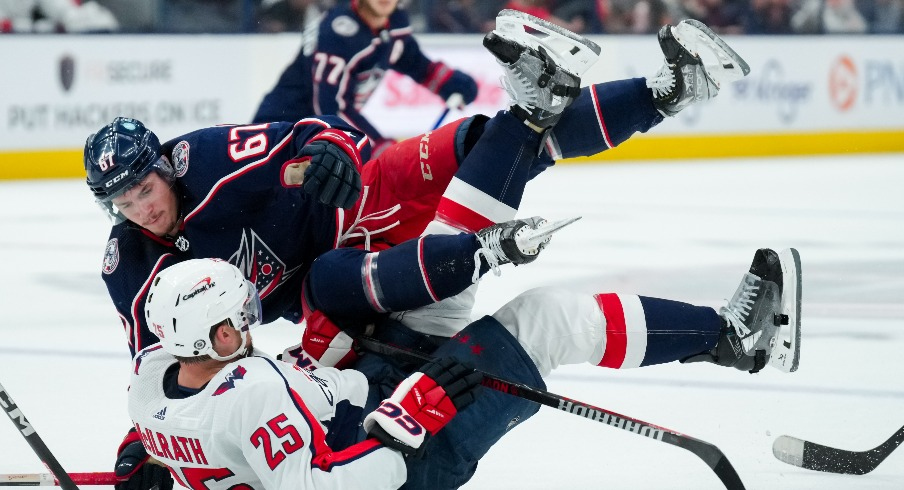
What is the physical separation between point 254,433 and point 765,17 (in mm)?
7900

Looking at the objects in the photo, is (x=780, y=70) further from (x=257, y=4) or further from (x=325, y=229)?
(x=325, y=229)

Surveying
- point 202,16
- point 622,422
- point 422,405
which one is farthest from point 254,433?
point 202,16

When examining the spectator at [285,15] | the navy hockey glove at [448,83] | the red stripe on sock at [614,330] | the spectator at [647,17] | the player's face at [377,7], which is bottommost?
the spectator at [647,17]

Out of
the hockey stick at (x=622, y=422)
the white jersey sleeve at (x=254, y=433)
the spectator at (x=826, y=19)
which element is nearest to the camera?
the white jersey sleeve at (x=254, y=433)

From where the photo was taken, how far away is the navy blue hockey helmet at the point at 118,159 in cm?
230

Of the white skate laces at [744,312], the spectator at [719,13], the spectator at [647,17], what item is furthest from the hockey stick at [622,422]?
the spectator at [719,13]

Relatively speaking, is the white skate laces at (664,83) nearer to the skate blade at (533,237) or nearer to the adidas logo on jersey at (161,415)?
the skate blade at (533,237)

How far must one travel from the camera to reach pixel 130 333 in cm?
236

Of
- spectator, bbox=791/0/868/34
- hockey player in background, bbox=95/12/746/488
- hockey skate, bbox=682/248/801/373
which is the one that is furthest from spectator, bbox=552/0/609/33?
hockey skate, bbox=682/248/801/373

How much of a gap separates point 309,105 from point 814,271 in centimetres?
199

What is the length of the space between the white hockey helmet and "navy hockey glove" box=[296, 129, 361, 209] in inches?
11.4

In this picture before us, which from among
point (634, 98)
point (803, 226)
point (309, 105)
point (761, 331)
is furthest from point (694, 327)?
point (803, 226)

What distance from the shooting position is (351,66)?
4.79 m

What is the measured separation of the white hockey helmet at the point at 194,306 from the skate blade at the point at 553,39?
0.74 meters
